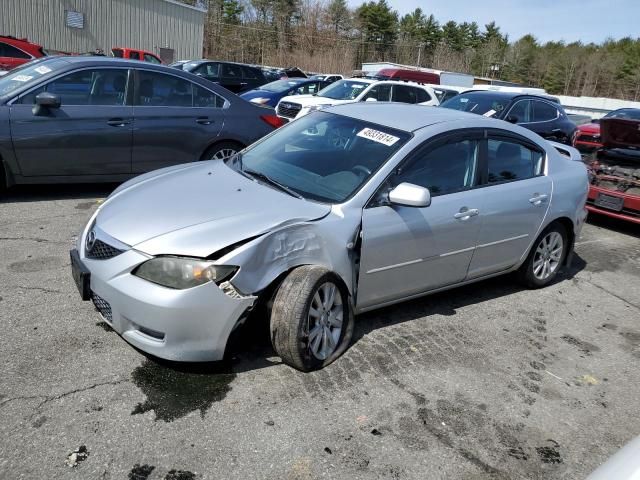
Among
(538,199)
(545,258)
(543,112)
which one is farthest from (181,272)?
(543,112)

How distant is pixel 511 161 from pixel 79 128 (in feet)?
14.7

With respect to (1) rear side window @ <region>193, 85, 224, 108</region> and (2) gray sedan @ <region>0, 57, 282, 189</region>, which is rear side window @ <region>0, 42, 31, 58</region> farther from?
(1) rear side window @ <region>193, 85, 224, 108</region>

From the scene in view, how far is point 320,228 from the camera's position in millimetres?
3375

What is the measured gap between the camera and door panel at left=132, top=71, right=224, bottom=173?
254 inches

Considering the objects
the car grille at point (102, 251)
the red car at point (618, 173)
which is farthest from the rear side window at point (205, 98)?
the red car at point (618, 173)

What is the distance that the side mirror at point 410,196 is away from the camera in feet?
11.6

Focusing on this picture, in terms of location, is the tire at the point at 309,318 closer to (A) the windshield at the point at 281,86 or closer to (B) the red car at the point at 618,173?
(B) the red car at the point at 618,173

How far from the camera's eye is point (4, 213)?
5.62 m

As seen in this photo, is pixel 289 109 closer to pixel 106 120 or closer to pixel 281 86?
pixel 281 86

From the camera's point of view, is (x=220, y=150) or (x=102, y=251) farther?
(x=220, y=150)

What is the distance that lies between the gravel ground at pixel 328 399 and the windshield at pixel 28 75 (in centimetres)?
227

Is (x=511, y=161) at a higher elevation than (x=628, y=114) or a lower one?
lower

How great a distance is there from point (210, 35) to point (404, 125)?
1909 inches

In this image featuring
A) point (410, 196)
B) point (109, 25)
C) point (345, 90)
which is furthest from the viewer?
point (109, 25)
